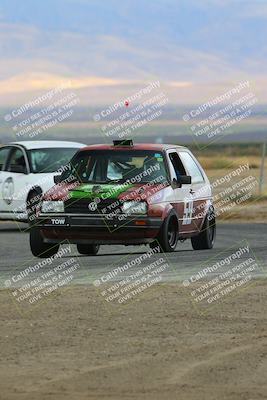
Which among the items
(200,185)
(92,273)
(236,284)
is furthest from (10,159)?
(236,284)

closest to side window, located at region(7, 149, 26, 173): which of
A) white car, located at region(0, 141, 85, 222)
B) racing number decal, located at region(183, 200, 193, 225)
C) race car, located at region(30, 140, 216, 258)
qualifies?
white car, located at region(0, 141, 85, 222)

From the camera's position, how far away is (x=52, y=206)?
57.3 feet

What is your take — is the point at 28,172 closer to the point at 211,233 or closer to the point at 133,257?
the point at 211,233

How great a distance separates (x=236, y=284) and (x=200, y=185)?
5.36 m

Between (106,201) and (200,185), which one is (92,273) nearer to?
(106,201)

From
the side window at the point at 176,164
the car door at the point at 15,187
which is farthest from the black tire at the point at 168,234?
the car door at the point at 15,187

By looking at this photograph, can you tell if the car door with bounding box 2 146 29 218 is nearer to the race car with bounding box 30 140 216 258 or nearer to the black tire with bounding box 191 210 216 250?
the black tire with bounding box 191 210 216 250

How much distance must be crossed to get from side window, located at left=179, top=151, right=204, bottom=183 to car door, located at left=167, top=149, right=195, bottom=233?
16cm

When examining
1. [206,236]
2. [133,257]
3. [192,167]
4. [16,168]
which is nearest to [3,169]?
[16,168]

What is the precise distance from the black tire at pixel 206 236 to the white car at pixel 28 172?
4.97 metres

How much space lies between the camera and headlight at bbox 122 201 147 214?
56.5 feet

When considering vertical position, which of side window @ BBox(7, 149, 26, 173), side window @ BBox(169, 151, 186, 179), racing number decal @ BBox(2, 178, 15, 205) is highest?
side window @ BBox(169, 151, 186, 179)

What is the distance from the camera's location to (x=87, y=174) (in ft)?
59.6

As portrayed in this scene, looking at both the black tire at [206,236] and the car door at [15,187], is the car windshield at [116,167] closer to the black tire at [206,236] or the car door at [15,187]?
the black tire at [206,236]
